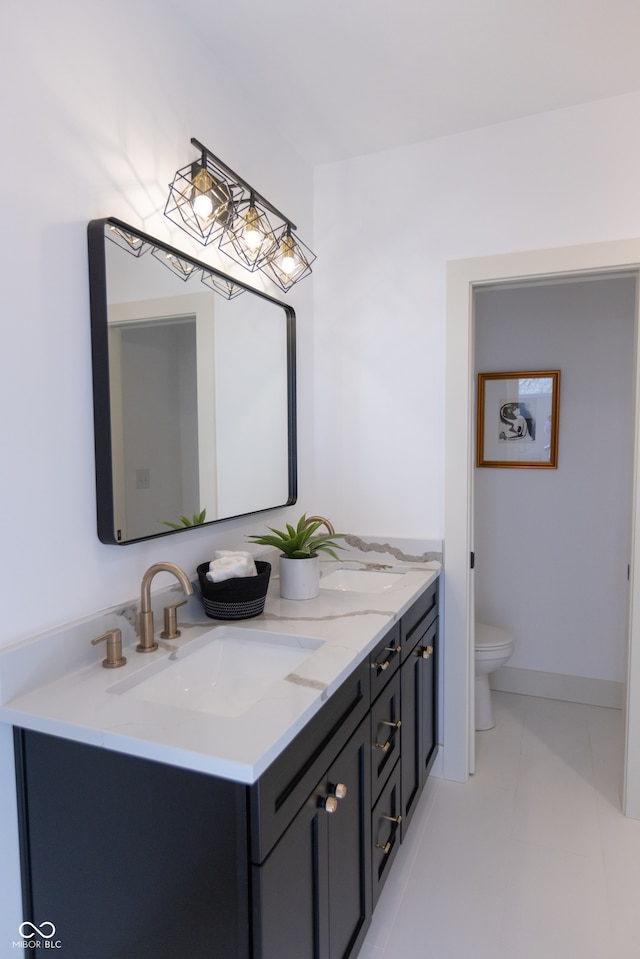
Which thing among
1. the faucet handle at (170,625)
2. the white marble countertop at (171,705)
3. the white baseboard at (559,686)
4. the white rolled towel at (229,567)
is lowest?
the white baseboard at (559,686)

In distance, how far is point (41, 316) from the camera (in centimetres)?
121

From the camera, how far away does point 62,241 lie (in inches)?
49.3

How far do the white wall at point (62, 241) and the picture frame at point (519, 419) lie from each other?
6.73 feet

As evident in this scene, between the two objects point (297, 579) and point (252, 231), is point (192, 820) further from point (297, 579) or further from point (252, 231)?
point (252, 231)

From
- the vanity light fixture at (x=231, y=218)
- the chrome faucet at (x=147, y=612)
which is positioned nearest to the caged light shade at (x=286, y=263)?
the vanity light fixture at (x=231, y=218)

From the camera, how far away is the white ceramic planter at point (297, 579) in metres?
1.83

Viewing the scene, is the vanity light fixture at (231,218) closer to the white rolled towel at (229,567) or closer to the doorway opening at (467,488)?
the doorway opening at (467,488)

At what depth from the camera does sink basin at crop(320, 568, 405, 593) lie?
2.16 metres

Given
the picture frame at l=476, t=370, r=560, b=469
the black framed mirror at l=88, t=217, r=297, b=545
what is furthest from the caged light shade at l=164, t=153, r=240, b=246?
the picture frame at l=476, t=370, r=560, b=469

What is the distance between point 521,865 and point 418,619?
840 millimetres

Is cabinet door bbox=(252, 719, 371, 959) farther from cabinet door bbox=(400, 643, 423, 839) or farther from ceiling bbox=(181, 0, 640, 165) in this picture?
ceiling bbox=(181, 0, 640, 165)

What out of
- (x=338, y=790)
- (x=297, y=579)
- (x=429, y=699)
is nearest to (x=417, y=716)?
(x=429, y=699)

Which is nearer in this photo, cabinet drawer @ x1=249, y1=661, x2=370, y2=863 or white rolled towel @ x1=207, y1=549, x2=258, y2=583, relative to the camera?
cabinet drawer @ x1=249, y1=661, x2=370, y2=863

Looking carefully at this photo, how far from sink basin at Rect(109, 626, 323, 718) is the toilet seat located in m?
1.47
